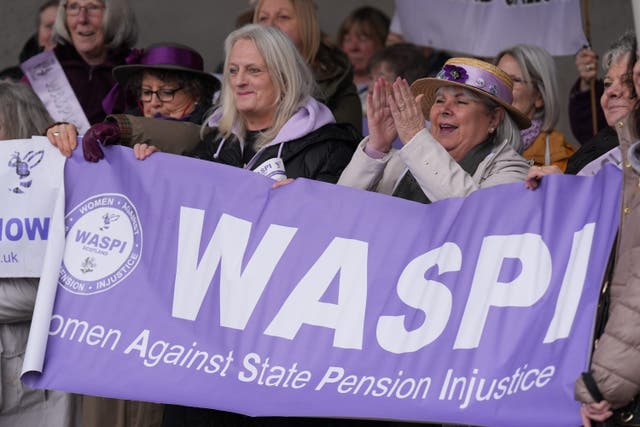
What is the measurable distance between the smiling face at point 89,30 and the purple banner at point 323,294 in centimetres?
193

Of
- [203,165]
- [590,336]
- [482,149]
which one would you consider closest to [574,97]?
[482,149]

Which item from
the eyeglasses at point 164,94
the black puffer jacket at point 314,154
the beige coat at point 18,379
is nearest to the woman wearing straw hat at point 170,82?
the eyeglasses at point 164,94

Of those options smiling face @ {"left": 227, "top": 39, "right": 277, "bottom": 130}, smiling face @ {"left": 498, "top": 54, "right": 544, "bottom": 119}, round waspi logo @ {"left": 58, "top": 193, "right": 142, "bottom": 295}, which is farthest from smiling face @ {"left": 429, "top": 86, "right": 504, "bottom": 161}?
round waspi logo @ {"left": 58, "top": 193, "right": 142, "bottom": 295}

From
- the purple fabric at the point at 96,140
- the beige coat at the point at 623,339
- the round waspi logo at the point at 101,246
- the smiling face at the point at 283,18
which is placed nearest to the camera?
the beige coat at the point at 623,339

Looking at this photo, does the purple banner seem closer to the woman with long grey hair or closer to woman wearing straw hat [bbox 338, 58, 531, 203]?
woman wearing straw hat [bbox 338, 58, 531, 203]

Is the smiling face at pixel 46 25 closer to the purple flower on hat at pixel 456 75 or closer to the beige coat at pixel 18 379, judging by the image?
the beige coat at pixel 18 379

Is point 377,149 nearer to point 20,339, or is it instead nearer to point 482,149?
point 482,149

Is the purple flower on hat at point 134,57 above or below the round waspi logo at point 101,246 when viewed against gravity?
above

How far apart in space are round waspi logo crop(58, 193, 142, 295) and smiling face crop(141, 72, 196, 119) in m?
1.15

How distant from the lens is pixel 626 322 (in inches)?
169

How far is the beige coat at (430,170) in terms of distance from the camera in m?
5.16

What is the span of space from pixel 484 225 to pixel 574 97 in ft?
9.03

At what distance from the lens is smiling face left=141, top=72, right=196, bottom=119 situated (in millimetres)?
6586

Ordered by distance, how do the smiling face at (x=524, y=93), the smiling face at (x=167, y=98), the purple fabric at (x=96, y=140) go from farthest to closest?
the smiling face at (x=524, y=93) < the smiling face at (x=167, y=98) < the purple fabric at (x=96, y=140)
